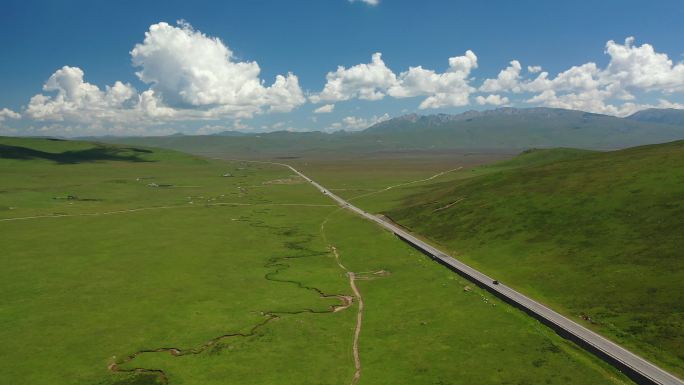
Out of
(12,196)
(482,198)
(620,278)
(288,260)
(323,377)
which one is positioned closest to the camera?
(323,377)

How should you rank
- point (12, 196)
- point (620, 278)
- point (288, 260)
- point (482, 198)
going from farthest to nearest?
point (12, 196) → point (482, 198) → point (288, 260) → point (620, 278)

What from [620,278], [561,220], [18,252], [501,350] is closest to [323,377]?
[501,350]

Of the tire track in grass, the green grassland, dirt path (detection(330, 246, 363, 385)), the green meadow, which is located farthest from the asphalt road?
dirt path (detection(330, 246, 363, 385))

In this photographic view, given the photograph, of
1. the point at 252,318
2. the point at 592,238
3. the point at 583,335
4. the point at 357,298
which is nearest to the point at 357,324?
the point at 357,298

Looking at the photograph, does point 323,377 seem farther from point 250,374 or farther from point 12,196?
point 12,196

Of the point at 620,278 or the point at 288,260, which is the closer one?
the point at 620,278

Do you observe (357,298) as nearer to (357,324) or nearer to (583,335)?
(357,324)
